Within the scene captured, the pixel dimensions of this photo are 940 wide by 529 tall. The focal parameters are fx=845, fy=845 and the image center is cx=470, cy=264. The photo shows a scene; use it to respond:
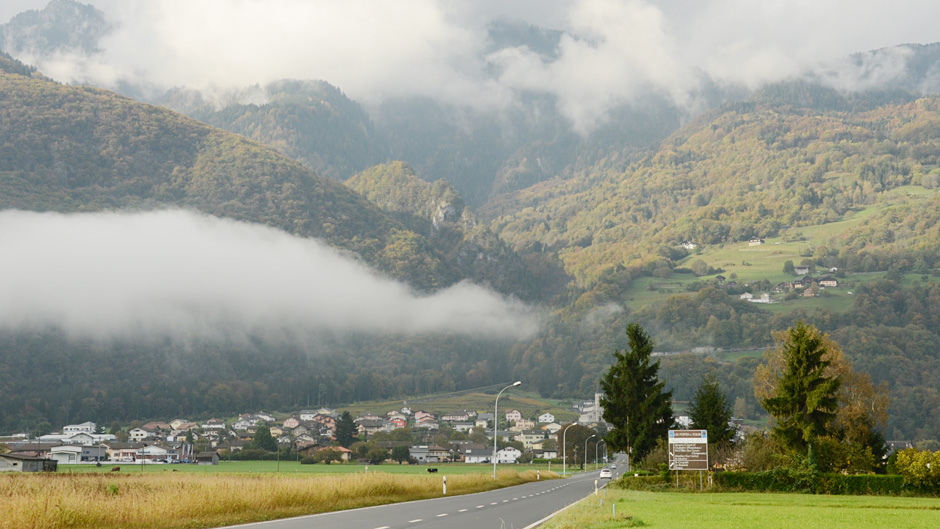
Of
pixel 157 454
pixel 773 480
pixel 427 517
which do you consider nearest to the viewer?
pixel 427 517

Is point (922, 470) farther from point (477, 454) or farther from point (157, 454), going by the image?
point (157, 454)

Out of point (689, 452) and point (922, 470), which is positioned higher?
point (689, 452)

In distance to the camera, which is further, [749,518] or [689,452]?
[689,452]

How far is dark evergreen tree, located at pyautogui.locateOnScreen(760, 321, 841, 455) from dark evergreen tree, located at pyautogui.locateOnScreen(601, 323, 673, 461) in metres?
13.4

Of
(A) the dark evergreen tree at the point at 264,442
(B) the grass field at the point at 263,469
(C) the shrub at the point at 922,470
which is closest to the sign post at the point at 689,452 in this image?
(C) the shrub at the point at 922,470

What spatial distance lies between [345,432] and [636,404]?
102916 millimetres

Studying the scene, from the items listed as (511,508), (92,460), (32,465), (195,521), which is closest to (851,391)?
(511,508)

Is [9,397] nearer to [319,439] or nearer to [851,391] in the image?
[319,439]

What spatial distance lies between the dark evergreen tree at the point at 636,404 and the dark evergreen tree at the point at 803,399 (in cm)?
1336

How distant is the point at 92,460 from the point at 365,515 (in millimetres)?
138742

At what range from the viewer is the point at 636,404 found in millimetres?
67812

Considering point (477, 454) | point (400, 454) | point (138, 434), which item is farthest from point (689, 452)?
point (138, 434)

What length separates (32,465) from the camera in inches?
3469

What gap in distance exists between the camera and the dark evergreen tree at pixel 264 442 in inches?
6176
